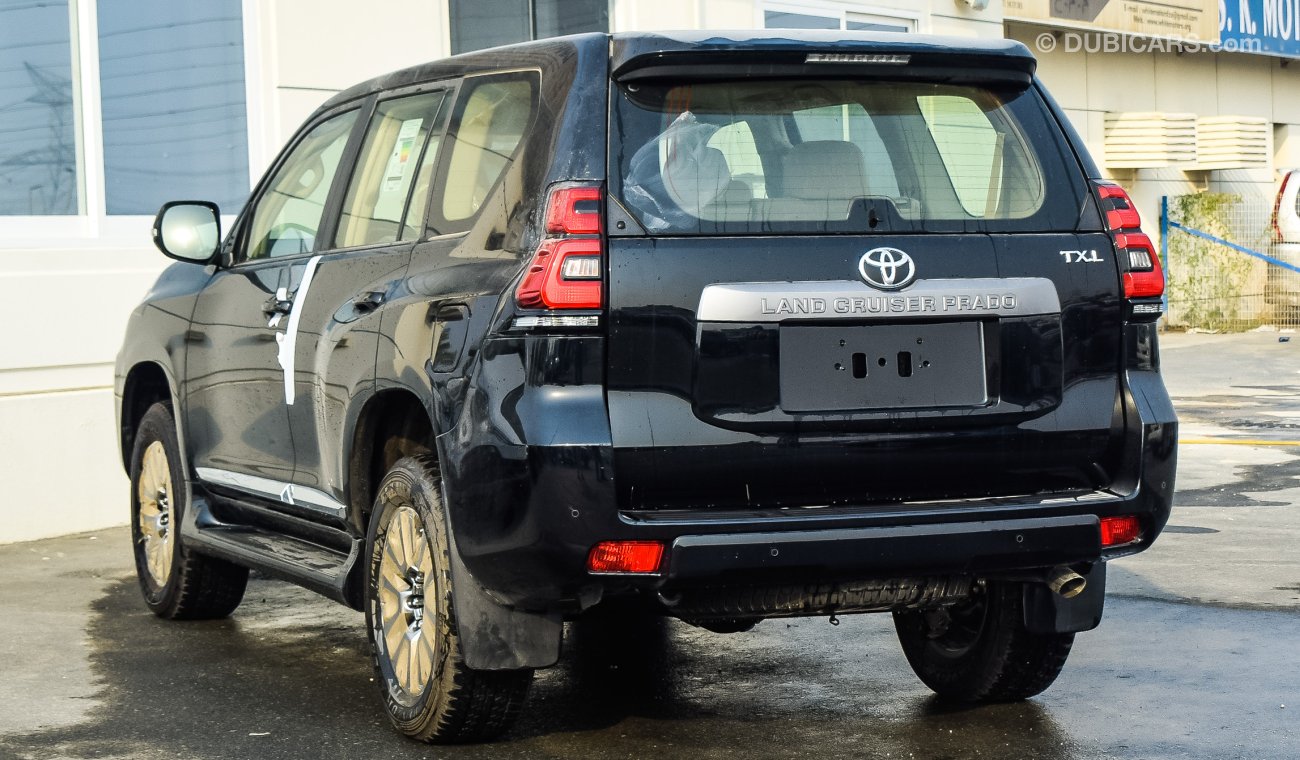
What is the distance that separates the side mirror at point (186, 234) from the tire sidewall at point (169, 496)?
67 cm

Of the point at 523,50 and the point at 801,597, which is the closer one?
the point at 801,597

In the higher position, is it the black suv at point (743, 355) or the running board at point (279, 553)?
the black suv at point (743, 355)

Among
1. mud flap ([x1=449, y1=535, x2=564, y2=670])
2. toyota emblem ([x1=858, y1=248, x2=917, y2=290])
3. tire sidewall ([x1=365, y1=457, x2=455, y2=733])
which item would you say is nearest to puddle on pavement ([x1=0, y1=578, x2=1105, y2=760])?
tire sidewall ([x1=365, y1=457, x2=455, y2=733])

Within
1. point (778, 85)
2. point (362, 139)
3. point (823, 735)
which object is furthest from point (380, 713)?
point (778, 85)

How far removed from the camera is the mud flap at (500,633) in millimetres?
4715

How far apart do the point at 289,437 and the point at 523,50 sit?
5.12 feet

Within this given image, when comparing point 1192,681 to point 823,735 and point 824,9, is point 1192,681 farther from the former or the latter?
point 824,9

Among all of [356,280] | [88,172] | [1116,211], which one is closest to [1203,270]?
[88,172]

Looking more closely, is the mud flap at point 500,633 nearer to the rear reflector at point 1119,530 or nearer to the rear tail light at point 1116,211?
the rear reflector at point 1119,530

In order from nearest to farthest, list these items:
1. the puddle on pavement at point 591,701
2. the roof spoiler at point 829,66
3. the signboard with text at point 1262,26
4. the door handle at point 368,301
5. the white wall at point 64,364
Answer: the roof spoiler at point 829,66, the puddle on pavement at point 591,701, the door handle at point 368,301, the white wall at point 64,364, the signboard with text at point 1262,26

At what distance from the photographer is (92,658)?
6.46 metres

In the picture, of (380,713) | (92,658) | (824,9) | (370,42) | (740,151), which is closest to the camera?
(740,151)

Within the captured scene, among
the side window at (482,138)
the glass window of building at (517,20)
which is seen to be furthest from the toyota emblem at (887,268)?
the glass window of building at (517,20)

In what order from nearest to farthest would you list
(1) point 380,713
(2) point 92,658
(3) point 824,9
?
1. (1) point 380,713
2. (2) point 92,658
3. (3) point 824,9
